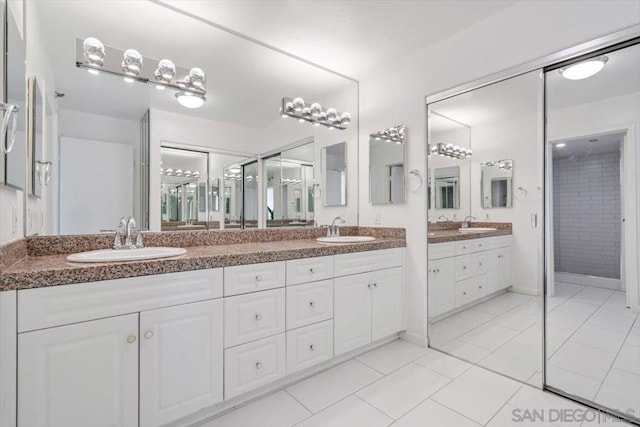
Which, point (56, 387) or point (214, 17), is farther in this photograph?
point (214, 17)

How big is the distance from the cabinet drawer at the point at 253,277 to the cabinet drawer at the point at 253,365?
0.31m

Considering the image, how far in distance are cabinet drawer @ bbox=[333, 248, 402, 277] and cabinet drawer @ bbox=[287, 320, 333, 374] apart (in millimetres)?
377

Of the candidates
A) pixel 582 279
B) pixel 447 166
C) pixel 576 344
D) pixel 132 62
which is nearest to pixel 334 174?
pixel 447 166

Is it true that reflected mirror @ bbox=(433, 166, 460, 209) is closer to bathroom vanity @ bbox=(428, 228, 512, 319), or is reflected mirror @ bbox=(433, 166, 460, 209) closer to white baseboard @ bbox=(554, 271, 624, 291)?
bathroom vanity @ bbox=(428, 228, 512, 319)

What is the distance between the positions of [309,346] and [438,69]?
2.33 m

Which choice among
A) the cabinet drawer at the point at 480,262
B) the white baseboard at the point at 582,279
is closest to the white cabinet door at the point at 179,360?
the cabinet drawer at the point at 480,262

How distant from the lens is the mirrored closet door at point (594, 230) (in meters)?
1.67

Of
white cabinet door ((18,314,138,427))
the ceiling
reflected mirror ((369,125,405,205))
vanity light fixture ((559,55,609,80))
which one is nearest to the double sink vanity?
white cabinet door ((18,314,138,427))

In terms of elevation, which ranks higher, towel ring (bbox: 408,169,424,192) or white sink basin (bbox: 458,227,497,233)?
towel ring (bbox: 408,169,424,192)

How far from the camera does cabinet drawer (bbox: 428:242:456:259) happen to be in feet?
7.88

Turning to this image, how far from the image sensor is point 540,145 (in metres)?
1.89

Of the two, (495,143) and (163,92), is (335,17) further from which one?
(495,143)

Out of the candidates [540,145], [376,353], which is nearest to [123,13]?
[540,145]

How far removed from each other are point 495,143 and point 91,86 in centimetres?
271
